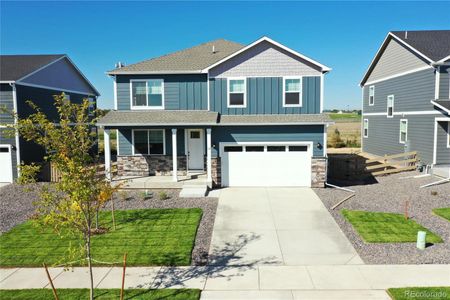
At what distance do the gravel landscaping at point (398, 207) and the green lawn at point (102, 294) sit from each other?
15.4 feet

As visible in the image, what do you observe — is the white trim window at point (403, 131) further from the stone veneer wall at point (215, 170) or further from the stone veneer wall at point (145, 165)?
the stone veneer wall at point (145, 165)

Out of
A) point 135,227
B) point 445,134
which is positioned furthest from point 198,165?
point 445,134

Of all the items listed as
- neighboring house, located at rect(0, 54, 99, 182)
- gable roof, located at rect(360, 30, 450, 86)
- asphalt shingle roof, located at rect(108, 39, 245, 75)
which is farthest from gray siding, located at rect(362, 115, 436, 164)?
neighboring house, located at rect(0, 54, 99, 182)

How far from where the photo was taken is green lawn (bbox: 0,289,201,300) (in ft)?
22.7

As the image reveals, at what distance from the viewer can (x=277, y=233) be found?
10578mm

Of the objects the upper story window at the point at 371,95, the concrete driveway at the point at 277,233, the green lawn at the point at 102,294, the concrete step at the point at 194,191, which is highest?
the upper story window at the point at 371,95

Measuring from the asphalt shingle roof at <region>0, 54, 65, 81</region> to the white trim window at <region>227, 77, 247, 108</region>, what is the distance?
37.0 ft

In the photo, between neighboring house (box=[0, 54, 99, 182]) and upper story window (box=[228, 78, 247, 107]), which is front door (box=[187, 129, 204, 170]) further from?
neighboring house (box=[0, 54, 99, 182])

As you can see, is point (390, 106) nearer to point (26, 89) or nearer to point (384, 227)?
point (384, 227)

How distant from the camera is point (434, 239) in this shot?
9.73 m

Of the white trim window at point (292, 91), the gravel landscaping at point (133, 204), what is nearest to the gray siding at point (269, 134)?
the white trim window at point (292, 91)

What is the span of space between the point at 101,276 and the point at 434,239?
9148 mm

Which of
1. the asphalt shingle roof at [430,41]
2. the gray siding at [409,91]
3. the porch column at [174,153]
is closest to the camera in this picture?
the porch column at [174,153]

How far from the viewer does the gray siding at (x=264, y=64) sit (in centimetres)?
1636
